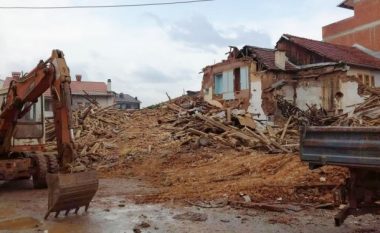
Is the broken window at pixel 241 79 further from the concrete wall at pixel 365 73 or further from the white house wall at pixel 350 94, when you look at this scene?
the concrete wall at pixel 365 73

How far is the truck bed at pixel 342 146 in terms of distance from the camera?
5.42 metres

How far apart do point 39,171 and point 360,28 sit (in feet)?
117

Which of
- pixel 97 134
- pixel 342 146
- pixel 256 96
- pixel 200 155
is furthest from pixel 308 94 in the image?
pixel 342 146

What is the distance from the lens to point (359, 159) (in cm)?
554

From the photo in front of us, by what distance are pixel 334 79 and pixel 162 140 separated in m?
14.4

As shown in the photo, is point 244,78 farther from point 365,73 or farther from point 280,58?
point 365,73

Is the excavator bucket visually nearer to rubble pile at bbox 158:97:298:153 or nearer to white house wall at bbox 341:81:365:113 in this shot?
rubble pile at bbox 158:97:298:153

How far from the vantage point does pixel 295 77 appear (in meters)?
30.3

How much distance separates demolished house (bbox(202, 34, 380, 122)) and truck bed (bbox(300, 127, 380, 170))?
2121 cm

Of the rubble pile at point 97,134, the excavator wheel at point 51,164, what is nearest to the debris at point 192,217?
the excavator wheel at point 51,164

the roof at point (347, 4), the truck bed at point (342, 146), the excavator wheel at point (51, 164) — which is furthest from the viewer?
the roof at point (347, 4)

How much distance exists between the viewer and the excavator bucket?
807cm

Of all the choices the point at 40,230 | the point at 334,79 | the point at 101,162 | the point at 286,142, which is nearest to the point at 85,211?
the point at 40,230

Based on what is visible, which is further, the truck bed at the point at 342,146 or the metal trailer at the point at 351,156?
the metal trailer at the point at 351,156
